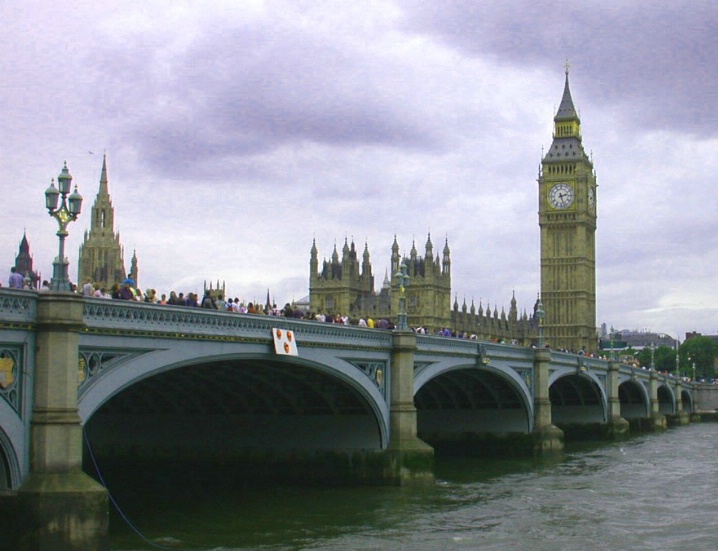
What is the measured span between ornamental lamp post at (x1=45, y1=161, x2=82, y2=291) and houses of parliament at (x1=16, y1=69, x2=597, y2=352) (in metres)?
103

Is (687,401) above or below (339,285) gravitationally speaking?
below

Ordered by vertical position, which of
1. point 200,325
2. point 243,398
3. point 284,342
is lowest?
point 243,398

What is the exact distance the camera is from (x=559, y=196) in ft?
455

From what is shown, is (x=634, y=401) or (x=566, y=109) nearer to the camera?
(x=634, y=401)

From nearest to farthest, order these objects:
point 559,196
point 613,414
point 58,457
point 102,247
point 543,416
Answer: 1. point 58,457
2. point 543,416
3. point 613,414
4. point 559,196
5. point 102,247

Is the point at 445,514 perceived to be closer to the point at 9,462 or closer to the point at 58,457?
the point at 58,457

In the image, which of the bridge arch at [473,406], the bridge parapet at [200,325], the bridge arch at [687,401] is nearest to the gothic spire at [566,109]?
the bridge arch at [687,401]

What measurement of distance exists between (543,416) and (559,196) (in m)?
90.4

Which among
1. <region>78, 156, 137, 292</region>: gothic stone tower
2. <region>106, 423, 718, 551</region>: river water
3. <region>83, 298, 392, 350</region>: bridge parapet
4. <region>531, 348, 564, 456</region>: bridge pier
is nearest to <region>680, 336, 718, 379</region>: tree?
<region>78, 156, 137, 292</region>: gothic stone tower

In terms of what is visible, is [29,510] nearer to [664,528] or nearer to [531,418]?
[664,528]

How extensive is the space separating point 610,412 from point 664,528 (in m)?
39.6

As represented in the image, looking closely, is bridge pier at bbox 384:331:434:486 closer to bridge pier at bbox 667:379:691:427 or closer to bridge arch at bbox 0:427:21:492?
bridge arch at bbox 0:427:21:492

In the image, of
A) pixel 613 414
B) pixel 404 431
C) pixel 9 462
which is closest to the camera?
pixel 9 462

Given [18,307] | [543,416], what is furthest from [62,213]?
[543,416]
